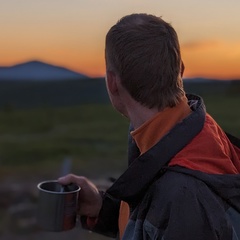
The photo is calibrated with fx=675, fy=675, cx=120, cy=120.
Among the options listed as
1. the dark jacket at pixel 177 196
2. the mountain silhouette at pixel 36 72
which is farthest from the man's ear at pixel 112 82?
the mountain silhouette at pixel 36 72

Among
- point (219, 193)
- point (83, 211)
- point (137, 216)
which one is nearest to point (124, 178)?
point (137, 216)

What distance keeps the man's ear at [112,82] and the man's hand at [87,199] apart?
1.41 feet

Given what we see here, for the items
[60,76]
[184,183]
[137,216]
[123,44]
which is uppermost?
[123,44]

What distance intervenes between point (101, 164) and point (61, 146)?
1.09 ft

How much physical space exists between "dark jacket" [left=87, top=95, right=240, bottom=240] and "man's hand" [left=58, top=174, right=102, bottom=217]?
1.42 ft

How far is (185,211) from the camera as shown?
1491 mm

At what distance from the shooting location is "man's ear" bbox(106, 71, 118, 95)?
5.53 feet

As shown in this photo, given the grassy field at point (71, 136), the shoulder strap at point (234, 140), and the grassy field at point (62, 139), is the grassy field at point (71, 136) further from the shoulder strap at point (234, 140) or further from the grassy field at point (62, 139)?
the shoulder strap at point (234, 140)

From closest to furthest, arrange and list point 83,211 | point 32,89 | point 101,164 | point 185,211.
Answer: point 185,211
point 83,211
point 32,89
point 101,164

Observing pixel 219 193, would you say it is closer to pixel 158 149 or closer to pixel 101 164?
pixel 158 149

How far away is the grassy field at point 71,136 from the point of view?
4.87m

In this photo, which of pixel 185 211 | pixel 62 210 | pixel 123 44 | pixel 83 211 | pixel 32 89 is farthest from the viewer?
pixel 32 89

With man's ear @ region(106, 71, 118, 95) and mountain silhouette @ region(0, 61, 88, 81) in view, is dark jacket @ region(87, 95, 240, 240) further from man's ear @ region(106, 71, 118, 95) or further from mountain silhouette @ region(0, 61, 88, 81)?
mountain silhouette @ region(0, 61, 88, 81)

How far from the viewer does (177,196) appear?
150cm
